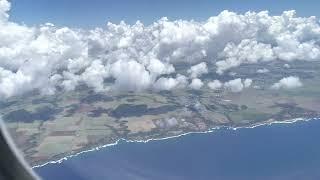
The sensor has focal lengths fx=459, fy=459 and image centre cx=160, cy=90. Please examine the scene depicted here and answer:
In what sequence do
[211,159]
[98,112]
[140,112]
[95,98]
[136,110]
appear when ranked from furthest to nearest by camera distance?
[95,98]
[136,110]
[140,112]
[98,112]
[211,159]

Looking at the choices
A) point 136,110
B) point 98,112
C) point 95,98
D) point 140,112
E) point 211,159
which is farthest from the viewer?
point 95,98

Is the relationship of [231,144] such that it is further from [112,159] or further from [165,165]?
[112,159]

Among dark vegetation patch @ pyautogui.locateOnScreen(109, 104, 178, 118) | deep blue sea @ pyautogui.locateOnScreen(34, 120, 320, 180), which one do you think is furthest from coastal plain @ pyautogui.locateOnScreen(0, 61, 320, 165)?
deep blue sea @ pyautogui.locateOnScreen(34, 120, 320, 180)

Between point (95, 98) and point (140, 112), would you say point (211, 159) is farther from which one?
point (95, 98)

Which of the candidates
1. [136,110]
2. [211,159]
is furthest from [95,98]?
[211,159]

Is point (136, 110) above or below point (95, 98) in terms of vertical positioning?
below

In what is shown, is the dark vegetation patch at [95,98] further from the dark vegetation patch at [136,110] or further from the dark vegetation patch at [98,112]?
the dark vegetation patch at [136,110]
